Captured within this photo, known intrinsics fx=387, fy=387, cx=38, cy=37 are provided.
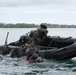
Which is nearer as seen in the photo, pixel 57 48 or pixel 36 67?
pixel 36 67

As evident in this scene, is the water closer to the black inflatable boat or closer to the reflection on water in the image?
the reflection on water

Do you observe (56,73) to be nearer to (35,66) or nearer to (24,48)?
(35,66)

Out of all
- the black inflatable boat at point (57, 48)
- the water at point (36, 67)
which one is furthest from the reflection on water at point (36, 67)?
the black inflatable boat at point (57, 48)

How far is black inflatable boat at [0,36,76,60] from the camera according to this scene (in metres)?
23.3

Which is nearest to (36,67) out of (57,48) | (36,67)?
(36,67)

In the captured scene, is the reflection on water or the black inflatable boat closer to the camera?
the reflection on water

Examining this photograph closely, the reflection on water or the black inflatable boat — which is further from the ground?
the black inflatable boat

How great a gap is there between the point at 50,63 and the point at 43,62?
434 mm

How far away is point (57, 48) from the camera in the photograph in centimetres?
2581

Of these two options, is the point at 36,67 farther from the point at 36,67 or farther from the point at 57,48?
the point at 57,48

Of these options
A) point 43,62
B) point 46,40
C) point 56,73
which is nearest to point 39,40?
point 46,40

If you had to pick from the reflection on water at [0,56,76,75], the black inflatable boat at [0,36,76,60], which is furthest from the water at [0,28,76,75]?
the black inflatable boat at [0,36,76,60]

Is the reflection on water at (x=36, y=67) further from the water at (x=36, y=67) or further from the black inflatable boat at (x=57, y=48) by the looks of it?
the black inflatable boat at (x=57, y=48)

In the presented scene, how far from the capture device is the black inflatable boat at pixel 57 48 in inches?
918
